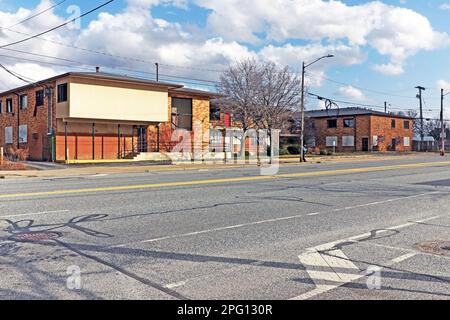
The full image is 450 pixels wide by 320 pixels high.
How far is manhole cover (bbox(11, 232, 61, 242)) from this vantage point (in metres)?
7.54

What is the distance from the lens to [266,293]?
488 cm

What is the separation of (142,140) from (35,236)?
3376 centimetres

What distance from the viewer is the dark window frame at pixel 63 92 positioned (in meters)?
35.0

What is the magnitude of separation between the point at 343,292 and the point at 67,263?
3.62 metres

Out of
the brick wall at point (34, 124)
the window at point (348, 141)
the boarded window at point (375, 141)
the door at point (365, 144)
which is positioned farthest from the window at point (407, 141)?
the brick wall at point (34, 124)

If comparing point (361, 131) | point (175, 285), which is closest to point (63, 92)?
point (175, 285)

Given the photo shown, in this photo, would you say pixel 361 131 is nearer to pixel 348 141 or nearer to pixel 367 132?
pixel 367 132

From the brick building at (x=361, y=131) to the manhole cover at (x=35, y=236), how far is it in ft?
207

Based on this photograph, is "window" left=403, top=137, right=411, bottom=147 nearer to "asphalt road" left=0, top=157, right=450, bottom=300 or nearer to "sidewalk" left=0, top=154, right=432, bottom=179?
"sidewalk" left=0, top=154, right=432, bottom=179

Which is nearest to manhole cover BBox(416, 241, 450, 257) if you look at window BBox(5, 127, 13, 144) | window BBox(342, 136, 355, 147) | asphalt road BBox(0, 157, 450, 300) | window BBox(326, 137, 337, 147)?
asphalt road BBox(0, 157, 450, 300)

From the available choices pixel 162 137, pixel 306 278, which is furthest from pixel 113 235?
pixel 162 137

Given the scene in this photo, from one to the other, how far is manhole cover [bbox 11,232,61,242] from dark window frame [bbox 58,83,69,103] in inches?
1139

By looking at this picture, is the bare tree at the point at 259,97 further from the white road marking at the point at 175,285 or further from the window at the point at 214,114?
the white road marking at the point at 175,285
